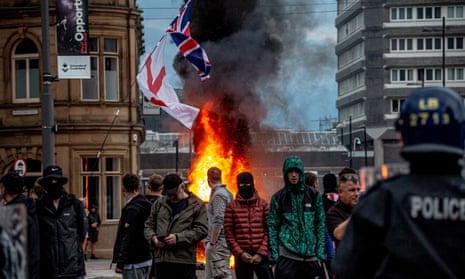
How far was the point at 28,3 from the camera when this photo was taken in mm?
31828

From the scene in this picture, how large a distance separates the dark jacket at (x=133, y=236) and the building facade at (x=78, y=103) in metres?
19.0

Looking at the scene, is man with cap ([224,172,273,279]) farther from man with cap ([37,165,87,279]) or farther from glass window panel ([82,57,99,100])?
glass window panel ([82,57,99,100])

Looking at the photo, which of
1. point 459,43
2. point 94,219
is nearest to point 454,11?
point 459,43

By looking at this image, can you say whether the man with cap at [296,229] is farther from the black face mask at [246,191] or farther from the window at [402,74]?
the window at [402,74]

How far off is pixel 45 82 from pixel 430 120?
18.2 metres

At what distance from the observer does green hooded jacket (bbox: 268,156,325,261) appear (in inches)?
433

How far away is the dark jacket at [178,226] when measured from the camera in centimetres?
1214

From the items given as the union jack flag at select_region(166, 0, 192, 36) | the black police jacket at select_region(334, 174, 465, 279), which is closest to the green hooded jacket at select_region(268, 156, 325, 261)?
the black police jacket at select_region(334, 174, 465, 279)

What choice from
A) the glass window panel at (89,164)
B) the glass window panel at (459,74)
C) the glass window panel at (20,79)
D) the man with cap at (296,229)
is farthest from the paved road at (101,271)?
the glass window panel at (459,74)

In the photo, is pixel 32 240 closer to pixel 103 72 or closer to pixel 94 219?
pixel 94 219

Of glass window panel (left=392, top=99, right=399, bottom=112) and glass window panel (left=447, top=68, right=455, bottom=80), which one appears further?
glass window panel (left=392, top=99, right=399, bottom=112)

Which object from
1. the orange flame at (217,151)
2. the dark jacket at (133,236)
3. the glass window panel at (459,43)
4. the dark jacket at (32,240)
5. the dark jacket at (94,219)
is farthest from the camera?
the glass window panel at (459,43)

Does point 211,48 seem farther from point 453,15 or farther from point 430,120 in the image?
point 453,15

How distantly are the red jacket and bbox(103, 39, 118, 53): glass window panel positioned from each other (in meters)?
20.0
